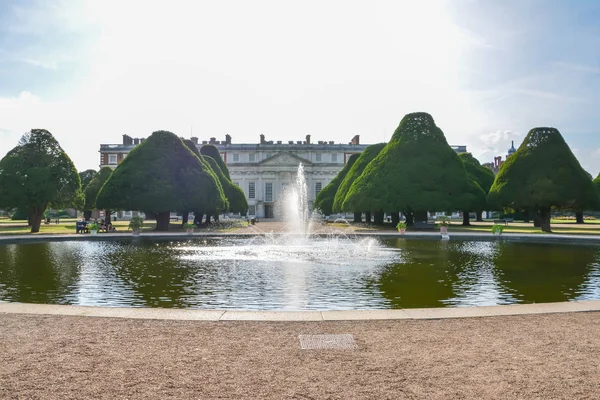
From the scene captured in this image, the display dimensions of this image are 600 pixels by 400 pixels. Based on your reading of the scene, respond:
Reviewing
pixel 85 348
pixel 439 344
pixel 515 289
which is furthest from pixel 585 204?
pixel 85 348

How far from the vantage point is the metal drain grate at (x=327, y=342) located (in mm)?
6152

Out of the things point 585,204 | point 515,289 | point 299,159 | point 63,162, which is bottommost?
point 515,289

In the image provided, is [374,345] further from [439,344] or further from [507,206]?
[507,206]

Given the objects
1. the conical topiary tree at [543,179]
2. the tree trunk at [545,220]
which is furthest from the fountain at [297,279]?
the conical topiary tree at [543,179]

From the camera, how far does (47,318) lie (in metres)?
7.70

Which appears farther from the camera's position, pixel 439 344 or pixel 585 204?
pixel 585 204

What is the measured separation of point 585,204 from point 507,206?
5.30 meters

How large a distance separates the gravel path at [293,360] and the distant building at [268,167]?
300ft

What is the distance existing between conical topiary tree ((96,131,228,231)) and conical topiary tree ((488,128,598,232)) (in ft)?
75.3

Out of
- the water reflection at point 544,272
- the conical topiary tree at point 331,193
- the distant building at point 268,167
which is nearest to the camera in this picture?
the water reflection at point 544,272

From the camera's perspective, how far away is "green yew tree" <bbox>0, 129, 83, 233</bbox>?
3850 centimetres

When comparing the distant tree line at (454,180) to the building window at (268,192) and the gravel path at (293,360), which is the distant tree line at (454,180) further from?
the building window at (268,192)

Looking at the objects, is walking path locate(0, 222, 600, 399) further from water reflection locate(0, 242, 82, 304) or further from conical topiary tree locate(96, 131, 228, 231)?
conical topiary tree locate(96, 131, 228, 231)

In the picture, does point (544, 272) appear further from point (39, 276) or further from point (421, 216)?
point (421, 216)
